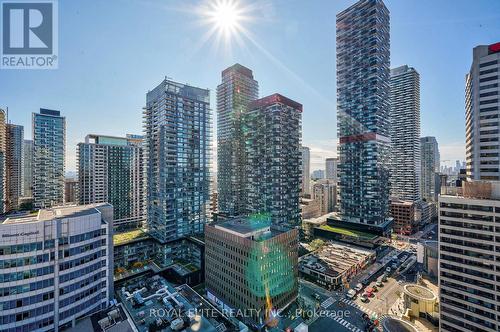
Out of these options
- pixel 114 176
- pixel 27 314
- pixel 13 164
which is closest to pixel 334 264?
pixel 27 314

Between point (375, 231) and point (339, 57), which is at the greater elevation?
point (339, 57)

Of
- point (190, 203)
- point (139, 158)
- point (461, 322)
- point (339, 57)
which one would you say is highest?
point (339, 57)

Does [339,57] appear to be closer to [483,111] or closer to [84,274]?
[483,111]

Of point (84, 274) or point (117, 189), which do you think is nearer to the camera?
point (84, 274)

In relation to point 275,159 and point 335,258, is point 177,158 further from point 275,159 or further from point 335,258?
point 335,258

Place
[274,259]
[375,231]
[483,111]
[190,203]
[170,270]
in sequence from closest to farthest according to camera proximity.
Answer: [274,259], [483,111], [170,270], [190,203], [375,231]

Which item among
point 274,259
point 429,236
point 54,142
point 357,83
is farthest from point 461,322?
point 54,142

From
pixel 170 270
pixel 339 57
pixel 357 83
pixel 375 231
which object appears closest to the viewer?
pixel 170 270

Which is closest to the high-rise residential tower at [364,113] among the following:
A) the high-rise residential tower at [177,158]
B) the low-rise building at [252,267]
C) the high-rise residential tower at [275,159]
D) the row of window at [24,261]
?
the high-rise residential tower at [275,159]
